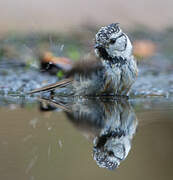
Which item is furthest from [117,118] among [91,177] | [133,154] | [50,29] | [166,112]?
[50,29]

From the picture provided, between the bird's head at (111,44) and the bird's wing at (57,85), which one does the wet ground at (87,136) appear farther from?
the bird's head at (111,44)

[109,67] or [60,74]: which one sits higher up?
[109,67]

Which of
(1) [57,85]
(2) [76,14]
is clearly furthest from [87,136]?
(2) [76,14]

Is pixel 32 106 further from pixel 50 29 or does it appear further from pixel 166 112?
pixel 50 29

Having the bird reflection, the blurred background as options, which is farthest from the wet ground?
the blurred background

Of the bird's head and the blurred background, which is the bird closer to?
the bird's head

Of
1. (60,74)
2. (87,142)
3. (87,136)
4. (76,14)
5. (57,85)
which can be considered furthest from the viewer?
(76,14)

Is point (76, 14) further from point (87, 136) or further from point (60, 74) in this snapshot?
point (87, 136)

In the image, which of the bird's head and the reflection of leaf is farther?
the reflection of leaf
